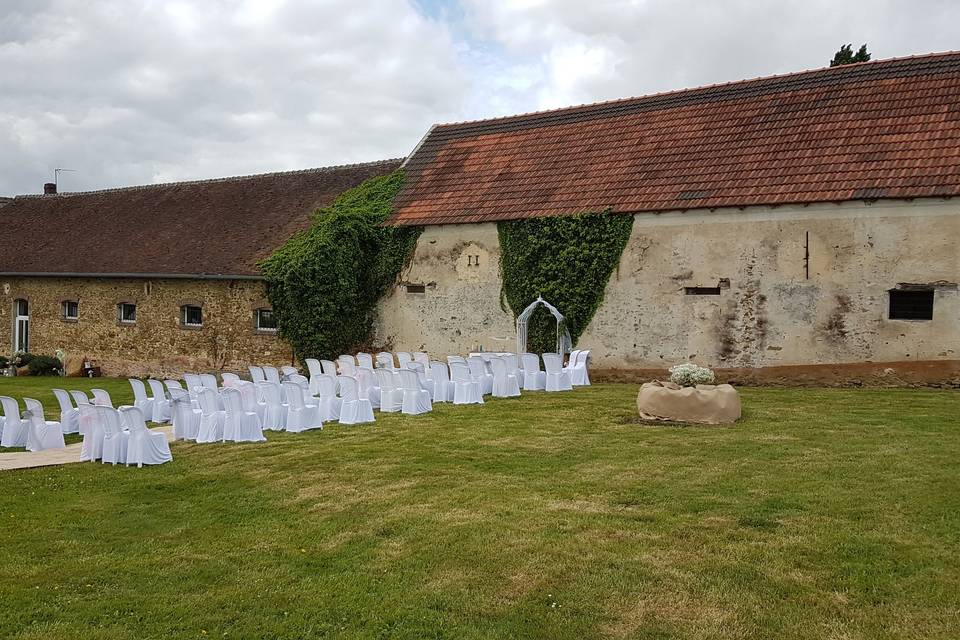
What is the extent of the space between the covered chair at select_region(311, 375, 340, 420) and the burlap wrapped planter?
5.48m

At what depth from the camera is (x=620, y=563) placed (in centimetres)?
637

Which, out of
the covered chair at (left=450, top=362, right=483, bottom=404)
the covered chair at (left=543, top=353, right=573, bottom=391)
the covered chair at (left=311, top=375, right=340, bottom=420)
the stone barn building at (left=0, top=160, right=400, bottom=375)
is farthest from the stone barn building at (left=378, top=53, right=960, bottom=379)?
the covered chair at (left=311, top=375, right=340, bottom=420)

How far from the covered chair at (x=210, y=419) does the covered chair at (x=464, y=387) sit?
449 centimetres

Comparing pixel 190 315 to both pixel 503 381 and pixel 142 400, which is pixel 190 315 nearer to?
pixel 142 400

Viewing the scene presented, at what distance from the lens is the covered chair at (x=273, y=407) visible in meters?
13.2

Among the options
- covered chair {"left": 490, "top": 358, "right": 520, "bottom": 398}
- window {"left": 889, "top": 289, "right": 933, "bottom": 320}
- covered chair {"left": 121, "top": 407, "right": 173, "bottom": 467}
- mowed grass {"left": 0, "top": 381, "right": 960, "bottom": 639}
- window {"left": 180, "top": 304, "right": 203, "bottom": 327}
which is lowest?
mowed grass {"left": 0, "top": 381, "right": 960, "bottom": 639}

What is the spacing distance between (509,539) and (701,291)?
11779 millimetres

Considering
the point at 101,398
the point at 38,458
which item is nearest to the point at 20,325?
the point at 101,398

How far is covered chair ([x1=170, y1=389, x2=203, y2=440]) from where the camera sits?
1288 centimetres

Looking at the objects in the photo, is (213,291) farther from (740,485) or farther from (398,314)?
(740,485)

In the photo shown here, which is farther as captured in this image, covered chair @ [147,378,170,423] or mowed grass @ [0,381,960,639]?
covered chair @ [147,378,170,423]

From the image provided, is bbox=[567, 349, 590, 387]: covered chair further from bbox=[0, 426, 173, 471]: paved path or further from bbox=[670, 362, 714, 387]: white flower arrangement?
bbox=[0, 426, 173, 471]: paved path

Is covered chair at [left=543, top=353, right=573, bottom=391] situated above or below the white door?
below

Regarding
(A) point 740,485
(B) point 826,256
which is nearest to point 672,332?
(B) point 826,256
